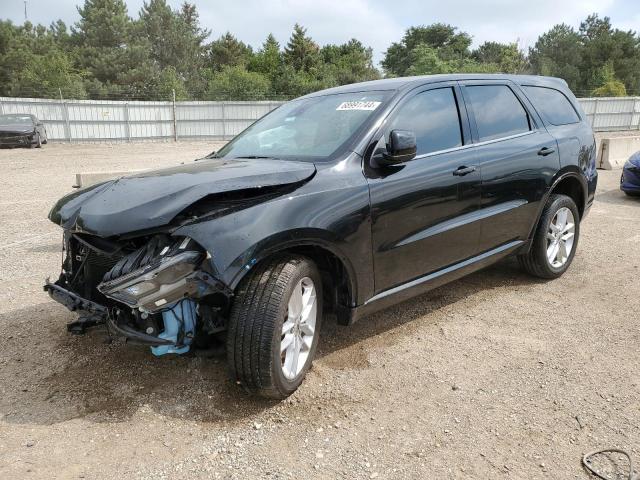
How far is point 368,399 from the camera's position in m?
2.95

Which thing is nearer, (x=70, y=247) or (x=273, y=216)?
(x=273, y=216)

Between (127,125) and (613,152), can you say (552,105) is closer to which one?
(613,152)

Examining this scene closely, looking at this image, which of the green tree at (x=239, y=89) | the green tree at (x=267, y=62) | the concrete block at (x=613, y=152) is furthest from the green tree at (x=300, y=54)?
the concrete block at (x=613, y=152)

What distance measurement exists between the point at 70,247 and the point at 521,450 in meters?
2.64

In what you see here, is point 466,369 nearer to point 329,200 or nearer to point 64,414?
point 329,200

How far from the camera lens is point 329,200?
2906mm

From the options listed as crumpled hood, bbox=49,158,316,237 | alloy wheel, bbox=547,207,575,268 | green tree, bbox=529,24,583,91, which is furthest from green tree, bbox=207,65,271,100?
green tree, bbox=529,24,583,91

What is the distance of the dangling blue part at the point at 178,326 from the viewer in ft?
8.72

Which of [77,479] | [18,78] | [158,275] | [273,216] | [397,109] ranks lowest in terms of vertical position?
[77,479]

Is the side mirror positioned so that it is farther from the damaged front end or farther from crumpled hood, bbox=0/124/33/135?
crumpled hood, bbox=0/124/33/135

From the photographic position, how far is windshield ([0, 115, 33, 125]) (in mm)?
20656

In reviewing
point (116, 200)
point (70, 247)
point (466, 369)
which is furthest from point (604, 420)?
point (70, 247)

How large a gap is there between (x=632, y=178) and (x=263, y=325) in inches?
353

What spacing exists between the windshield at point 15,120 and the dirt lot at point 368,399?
63.6 ft
